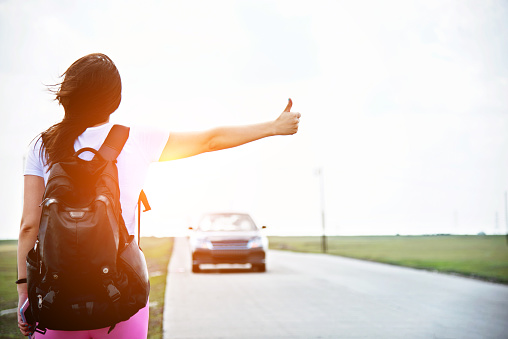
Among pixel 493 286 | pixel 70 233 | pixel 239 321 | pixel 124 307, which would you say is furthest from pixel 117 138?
pixel 493 286

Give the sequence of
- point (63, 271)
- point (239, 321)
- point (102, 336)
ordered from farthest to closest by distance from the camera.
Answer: point (239, 321) < point (102, 336) < point (63, 271)

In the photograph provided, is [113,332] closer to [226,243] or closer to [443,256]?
[226,243]

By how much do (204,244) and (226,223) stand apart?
1.05 metres

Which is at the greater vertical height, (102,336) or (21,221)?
(21,221)

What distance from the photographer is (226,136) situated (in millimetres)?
2846

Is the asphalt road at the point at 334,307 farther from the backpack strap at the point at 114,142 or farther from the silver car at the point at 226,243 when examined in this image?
the backpack strap at the point at 114,142

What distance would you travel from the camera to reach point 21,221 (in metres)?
2.71

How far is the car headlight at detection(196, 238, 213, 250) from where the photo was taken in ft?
62.0

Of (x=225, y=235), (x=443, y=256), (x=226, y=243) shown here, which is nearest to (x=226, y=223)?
(x=225, y=235)

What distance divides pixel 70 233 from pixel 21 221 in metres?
0.47

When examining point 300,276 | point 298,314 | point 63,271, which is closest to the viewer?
point 63,271

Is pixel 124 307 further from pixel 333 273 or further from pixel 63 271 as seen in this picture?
pixel 333 273

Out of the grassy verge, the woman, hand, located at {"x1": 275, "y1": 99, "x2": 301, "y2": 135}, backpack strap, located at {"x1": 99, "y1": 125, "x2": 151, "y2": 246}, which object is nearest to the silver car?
the grassy verge

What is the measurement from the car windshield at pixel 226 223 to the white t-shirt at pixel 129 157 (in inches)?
657
